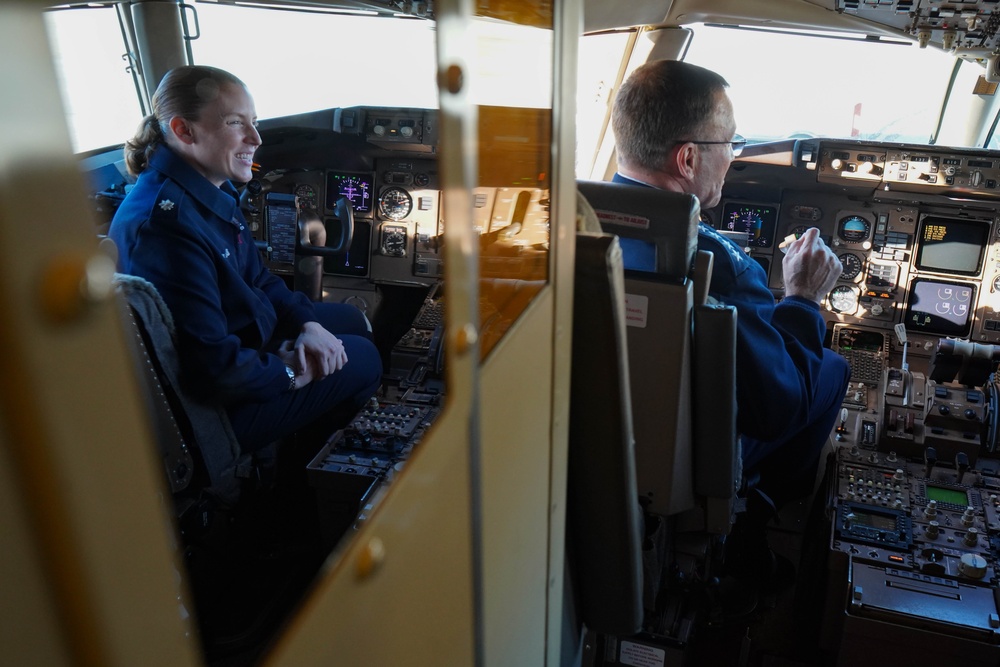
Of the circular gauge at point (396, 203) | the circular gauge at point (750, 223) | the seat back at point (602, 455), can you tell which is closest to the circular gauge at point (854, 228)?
the circular gauge at point (750, 223)

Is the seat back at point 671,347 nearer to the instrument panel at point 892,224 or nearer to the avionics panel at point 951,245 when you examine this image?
the instrument panel at point 892,224

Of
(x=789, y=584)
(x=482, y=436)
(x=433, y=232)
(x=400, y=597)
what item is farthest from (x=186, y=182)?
(x=433, y=232)

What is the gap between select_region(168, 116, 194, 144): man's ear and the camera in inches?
73.1

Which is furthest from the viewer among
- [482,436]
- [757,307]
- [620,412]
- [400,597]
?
[757,307]

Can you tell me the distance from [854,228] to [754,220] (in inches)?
18.7

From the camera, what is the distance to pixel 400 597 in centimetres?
70

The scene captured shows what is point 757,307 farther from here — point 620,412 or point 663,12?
point 663,12

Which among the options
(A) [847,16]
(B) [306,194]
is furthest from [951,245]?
(B) [306,194]

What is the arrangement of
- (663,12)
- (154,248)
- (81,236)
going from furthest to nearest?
(663,12), (154,248), (81,236)

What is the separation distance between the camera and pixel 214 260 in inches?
72.7

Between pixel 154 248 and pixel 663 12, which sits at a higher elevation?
pixel 663 12

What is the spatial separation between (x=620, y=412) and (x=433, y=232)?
126 inches

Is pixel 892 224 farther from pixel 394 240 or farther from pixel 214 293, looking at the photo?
pixel 214 293

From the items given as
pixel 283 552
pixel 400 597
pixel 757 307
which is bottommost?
pixel 283 552
